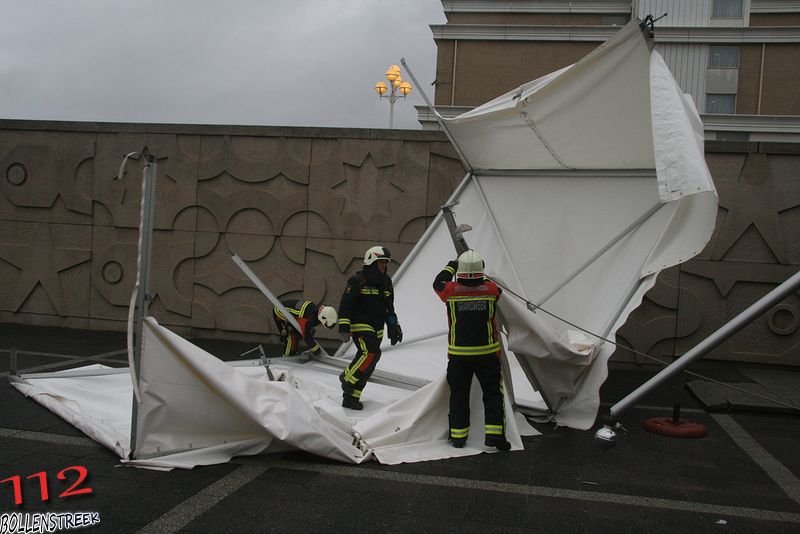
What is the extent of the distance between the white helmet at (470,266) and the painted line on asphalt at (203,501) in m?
2.09

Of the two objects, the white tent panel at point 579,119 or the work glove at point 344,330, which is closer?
the white tent panel at point 579,119

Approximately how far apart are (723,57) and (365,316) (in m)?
25.3

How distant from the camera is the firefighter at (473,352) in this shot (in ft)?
16.1

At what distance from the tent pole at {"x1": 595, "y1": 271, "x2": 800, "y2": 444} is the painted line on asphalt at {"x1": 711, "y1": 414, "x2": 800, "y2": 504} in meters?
1.53

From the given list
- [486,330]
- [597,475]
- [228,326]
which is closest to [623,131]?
[486,330]

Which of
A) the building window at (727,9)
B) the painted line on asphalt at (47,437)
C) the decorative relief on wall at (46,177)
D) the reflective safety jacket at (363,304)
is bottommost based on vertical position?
the painted line on asphalt at (47,437)

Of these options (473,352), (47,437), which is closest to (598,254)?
(473,352)

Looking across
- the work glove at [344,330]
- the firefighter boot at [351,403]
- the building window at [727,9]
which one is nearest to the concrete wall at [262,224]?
the work glove at [344,330]

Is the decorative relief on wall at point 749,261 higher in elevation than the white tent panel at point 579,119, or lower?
lower

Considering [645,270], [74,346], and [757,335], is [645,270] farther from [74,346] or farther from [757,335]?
[74,346]

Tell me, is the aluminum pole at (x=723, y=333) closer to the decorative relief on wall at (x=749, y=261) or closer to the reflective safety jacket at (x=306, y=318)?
the reflective safety jacket at (x=306, y=318)

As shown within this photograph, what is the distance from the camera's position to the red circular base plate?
18.3 ft

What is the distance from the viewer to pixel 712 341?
3418 mm

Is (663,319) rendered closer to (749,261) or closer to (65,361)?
(749,261)
